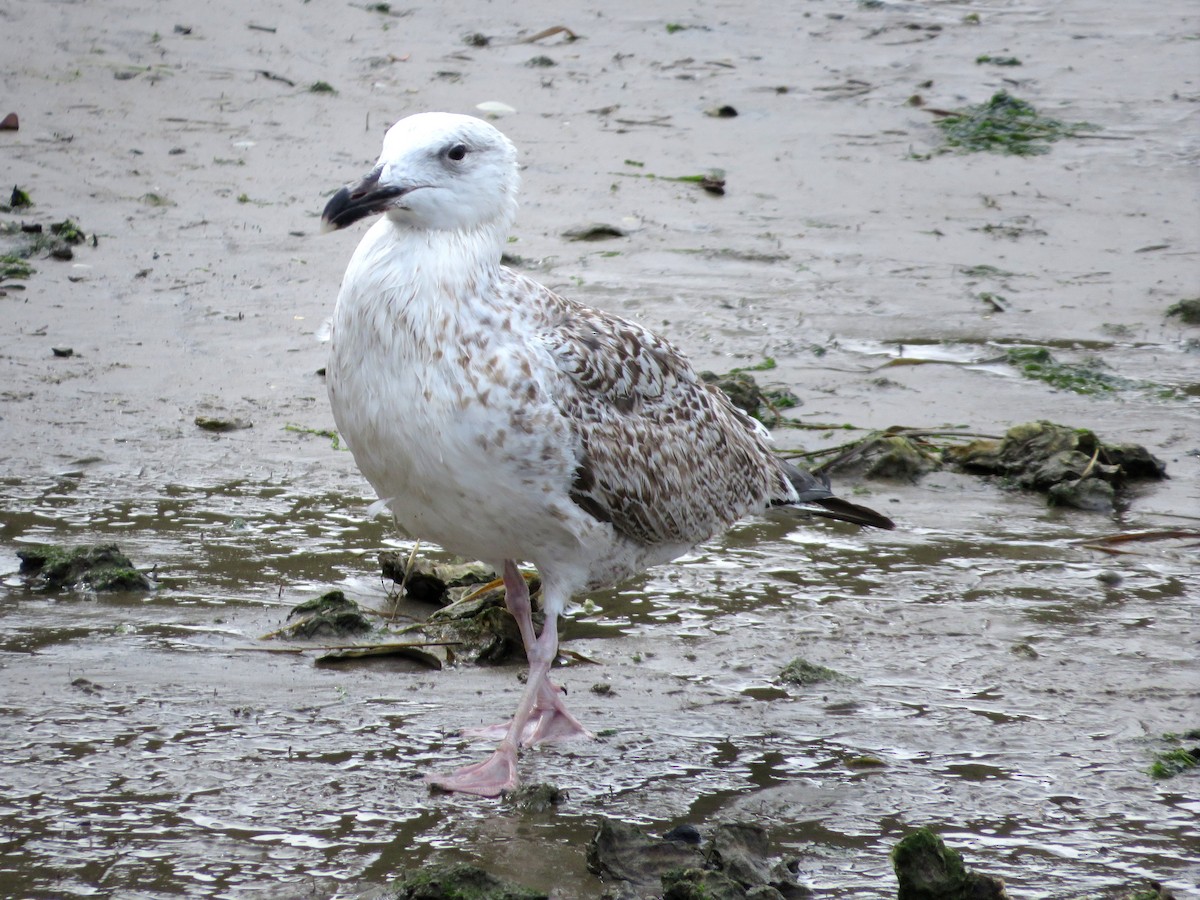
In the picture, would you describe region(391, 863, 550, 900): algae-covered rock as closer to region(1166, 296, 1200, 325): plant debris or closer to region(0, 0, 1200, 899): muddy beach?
region(0, 0, 1200, 899): muddy beach

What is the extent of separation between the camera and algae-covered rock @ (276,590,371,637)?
208 inches

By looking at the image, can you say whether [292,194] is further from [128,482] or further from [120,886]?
[120,886]

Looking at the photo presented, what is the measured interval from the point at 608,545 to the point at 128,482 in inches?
105

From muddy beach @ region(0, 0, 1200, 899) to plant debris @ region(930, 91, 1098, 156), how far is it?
0.37ft

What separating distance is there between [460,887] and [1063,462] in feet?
13.4

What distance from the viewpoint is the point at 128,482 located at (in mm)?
6668

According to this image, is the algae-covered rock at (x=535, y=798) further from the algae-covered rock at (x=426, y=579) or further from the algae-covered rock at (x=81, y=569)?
the algae-covered rock at (x=81, y=569)

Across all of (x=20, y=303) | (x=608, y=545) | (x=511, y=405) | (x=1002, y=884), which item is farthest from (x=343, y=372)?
(x=20, y=303)

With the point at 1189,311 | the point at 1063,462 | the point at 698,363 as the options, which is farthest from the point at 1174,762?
the point at 1189,311

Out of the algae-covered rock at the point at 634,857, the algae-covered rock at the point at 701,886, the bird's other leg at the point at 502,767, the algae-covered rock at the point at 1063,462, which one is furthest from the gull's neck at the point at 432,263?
the algae-covered rock at the point at 1063,462

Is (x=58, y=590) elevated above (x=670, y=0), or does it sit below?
below

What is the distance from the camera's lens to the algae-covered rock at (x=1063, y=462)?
6.77 m

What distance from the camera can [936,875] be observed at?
12.2 feet

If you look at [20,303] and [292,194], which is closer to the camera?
[20,303]
